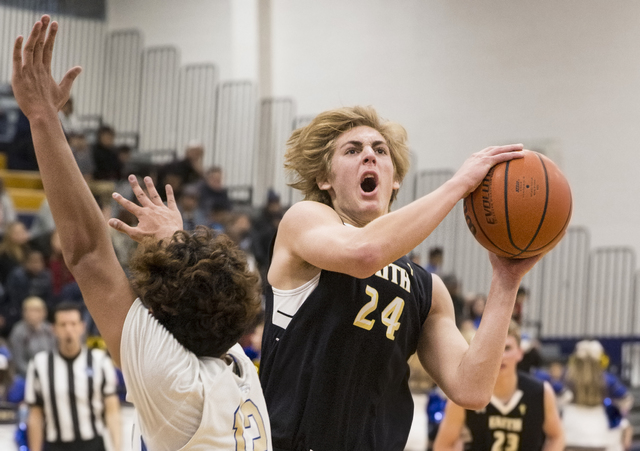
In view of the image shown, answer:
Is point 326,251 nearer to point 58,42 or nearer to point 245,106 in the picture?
point 245,106

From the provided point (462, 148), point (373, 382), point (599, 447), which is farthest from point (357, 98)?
point (373, 382)

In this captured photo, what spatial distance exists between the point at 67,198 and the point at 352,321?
103cm

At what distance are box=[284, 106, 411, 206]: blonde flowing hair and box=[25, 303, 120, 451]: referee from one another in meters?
3.87

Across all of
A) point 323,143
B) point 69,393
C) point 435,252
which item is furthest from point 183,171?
point 323,143

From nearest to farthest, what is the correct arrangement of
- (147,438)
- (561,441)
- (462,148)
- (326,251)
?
(147,438), (326,251), (561,441), (462,148)

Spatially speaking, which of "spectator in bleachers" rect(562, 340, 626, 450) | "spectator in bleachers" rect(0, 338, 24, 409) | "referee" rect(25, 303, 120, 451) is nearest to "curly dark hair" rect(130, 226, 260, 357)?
"referee" rect(25, 303, 120, 451)

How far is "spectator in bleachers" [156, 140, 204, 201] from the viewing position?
11.7 meters

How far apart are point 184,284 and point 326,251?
0.49 meters

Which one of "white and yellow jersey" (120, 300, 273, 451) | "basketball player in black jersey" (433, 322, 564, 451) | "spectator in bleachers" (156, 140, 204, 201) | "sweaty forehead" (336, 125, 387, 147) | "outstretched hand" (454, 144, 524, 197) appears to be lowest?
"basketball player in black jersey" (433, 322, 564, 451)

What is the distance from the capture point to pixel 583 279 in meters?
12.6

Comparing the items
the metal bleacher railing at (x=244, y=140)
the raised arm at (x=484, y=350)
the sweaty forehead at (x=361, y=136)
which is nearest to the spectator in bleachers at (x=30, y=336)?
the metal bleacher railing at (x=244, y=140)

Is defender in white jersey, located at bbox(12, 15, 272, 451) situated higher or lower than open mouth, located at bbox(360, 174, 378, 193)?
lower

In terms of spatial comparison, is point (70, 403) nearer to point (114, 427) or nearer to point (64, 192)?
point (114, 427)

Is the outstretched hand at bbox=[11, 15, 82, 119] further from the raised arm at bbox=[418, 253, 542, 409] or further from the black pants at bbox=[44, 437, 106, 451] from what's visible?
the black pants at bbox=[44, 437, 106, 451]
